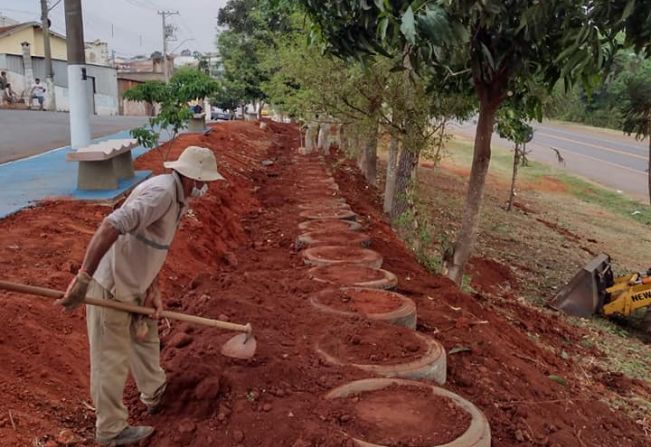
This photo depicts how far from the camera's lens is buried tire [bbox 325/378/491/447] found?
329cm

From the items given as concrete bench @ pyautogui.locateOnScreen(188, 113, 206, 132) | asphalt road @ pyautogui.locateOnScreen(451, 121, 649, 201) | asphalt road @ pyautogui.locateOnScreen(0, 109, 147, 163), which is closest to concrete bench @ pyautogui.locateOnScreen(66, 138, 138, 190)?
asphalt road @ pyautogui.locateOnScreen(0, 109, 147, 163)

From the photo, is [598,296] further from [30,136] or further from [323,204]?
[30,136]

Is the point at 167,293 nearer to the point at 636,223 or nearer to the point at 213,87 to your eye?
the point at 213,87

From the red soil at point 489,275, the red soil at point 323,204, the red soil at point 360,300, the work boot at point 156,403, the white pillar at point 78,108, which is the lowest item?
the red soil at point 489,275

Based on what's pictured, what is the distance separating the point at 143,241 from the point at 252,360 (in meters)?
1.16

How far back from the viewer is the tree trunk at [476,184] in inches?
233

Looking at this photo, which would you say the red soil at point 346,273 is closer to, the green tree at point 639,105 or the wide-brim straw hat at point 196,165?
the wide-brim straw hat at point 196,165

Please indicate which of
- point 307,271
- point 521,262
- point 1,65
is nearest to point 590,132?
point 521,262

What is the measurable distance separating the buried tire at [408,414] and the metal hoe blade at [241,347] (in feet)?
2.07

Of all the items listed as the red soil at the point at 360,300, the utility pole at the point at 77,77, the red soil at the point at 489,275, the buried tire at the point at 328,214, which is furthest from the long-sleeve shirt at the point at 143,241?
the utility pole at the point at 77,77

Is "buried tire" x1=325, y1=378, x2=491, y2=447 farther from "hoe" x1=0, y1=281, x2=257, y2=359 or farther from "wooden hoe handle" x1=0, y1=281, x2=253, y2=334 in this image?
"wooden hoe handle" x1=0, y1=281, x2=253, y2=334

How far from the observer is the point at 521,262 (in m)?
11.7

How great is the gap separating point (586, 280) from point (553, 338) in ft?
6.91

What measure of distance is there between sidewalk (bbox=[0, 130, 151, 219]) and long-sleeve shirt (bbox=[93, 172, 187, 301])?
3.51m
